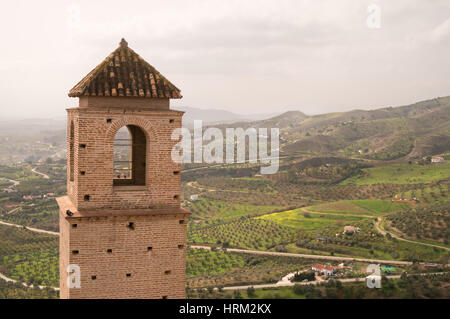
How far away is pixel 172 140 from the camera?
426 inches

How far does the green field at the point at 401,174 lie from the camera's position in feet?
258

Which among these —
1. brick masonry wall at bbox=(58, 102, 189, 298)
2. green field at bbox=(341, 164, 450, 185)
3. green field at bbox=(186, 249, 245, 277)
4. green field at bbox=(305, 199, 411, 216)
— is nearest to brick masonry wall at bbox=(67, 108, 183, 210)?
brick masonry wall at bbox=(58, 102, 189, 298)

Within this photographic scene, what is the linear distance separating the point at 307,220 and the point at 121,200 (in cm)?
5578

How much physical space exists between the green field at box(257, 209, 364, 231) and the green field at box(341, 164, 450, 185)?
1785cm

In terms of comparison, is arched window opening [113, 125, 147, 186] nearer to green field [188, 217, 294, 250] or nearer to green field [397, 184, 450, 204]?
green field [188, 217, 294, 250]

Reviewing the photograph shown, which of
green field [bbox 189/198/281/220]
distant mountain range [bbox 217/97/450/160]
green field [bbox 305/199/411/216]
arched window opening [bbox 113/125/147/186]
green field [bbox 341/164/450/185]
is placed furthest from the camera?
distant mountain range [bbox 217/97/450/160]

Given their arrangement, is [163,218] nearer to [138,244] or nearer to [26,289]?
[138,244]

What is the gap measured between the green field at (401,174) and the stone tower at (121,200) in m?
72.1

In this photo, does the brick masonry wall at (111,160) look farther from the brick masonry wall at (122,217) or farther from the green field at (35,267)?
the green field at (35,267)

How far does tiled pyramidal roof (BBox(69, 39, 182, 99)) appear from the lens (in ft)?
34.2

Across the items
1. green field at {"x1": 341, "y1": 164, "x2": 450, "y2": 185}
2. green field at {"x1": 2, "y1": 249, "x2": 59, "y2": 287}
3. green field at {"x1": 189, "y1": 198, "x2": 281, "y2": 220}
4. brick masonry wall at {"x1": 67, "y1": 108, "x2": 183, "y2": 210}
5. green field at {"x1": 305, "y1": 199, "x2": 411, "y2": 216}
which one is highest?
brick masonry wall at {"x1": 67, "y1": 108, "x2": 183, "y2": 210}

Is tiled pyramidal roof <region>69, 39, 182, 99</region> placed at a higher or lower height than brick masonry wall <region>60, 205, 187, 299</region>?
higher

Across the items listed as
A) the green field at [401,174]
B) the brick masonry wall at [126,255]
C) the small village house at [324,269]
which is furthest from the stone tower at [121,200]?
the green field at [401,174]

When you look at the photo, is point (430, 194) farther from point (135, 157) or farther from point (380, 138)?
point (135, 157)
